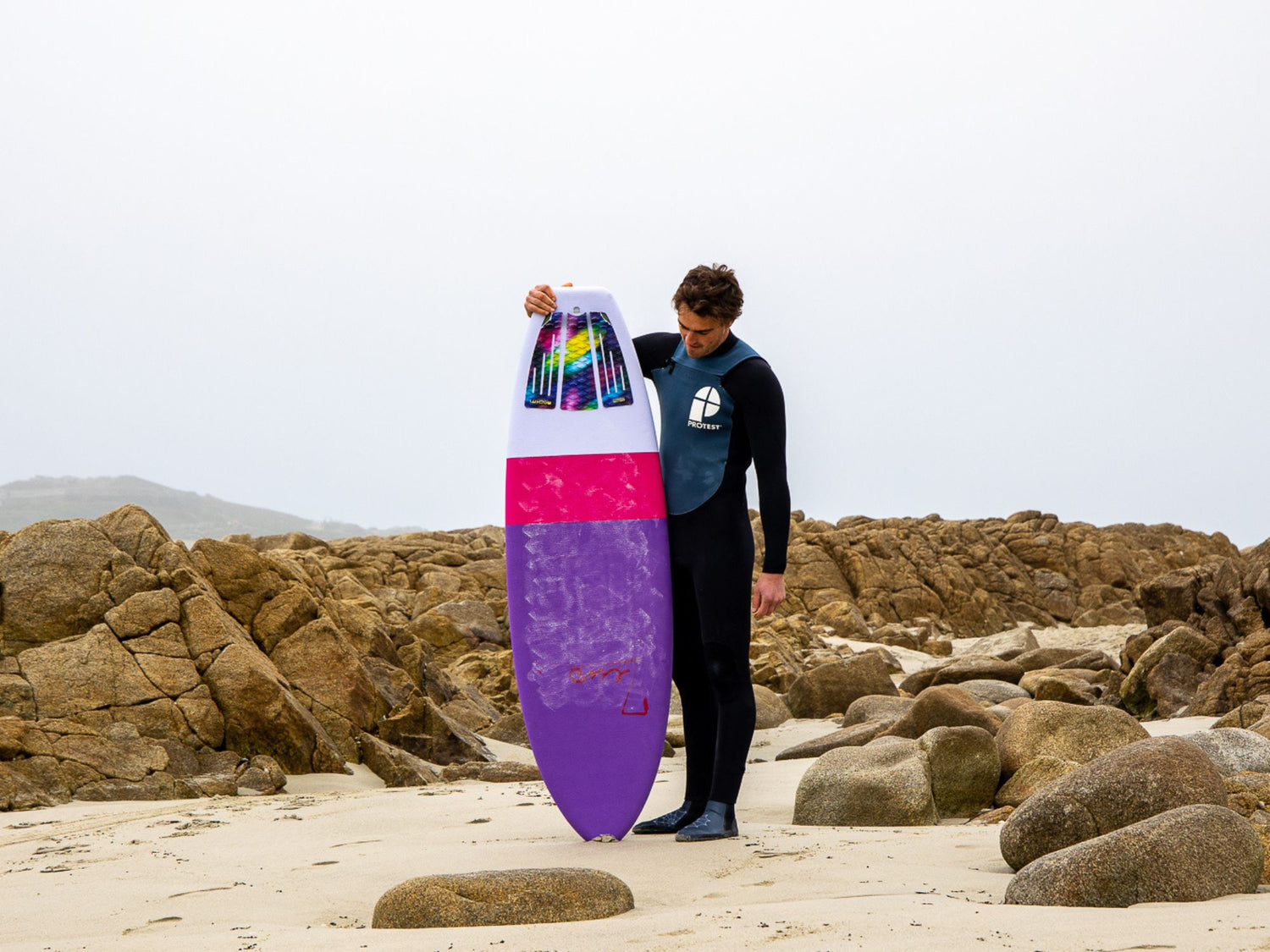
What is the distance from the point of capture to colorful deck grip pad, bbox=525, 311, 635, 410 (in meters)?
4.60

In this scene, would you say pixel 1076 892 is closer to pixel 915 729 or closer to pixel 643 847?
pixel 643 847

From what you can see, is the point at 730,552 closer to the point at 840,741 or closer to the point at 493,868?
→ the point at 493,868

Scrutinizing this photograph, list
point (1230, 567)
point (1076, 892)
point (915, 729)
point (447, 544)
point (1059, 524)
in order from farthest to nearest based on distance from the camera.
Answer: point (1059, 524)
point (447, 544)
point (1230, 567)
point (915, 729)
point (1076, 892)

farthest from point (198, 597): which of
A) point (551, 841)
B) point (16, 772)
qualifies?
point (551, 841)

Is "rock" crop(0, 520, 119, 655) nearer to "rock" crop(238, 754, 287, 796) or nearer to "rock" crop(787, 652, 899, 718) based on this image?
"rock" crop(238, 754, 287, 796)

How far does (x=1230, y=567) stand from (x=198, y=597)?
849cm

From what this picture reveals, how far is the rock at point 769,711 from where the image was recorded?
9.56 m

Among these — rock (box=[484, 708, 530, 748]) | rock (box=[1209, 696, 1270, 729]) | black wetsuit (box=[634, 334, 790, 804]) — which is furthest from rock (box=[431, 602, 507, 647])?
black wetsuit (box=[634, 334, 790, 804])

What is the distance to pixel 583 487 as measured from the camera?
451 centimetres

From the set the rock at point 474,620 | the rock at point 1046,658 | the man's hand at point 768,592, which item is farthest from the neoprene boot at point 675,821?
the rock at point 474,620

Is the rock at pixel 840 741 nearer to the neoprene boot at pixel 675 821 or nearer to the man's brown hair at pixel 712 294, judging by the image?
the neoprene boot at pixel 675 821

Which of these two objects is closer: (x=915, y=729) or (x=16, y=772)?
(x=16, y=772)

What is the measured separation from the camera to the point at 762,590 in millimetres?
4383

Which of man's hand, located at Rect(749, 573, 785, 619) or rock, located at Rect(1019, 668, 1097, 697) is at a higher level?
man's hand, located at Rect(749, 573, 785, 619)
